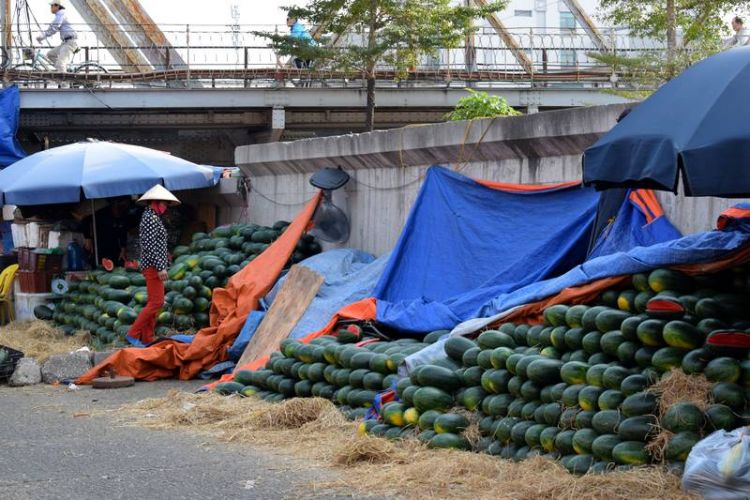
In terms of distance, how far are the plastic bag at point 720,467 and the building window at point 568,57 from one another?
2478 centimetres

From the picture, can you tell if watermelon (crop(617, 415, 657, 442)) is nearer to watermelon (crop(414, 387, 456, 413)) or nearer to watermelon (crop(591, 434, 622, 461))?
watermelon (crop(591, 434, 622, 461))

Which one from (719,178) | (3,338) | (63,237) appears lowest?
(3,338)

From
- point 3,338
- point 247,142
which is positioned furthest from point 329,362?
point 247,142

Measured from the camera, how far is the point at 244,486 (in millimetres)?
8023

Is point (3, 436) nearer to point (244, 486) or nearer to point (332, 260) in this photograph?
point (244, 486)

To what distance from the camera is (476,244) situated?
1227 centimetres

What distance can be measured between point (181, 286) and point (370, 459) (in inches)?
305

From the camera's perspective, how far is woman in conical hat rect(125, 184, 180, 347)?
48.8 feet

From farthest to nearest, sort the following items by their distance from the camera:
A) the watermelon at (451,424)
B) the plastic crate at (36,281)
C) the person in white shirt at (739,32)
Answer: the person in white shirt at (739,32)
the plastic crate at (36,281)
the watermelon at (451,424)

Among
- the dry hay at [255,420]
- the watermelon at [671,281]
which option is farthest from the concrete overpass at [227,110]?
the watermelon at [671,281]

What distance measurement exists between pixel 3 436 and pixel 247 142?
71.4ft

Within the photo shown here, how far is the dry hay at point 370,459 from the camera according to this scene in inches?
280

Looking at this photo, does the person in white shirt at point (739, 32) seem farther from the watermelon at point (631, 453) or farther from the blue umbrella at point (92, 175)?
the watermelon at point (631, 453)

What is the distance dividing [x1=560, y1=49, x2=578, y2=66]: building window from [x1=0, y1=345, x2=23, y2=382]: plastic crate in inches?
787
